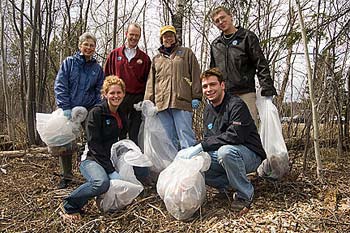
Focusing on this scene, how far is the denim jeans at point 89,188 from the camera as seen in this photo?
3094 mm

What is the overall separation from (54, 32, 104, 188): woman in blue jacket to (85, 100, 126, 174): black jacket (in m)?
0.50

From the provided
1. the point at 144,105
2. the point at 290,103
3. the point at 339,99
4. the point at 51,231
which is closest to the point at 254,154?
the point at 144,105

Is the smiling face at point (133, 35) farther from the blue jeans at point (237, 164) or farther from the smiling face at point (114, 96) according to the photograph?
the blue jeans at point (237, 164)

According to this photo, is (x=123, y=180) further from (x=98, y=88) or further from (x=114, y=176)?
(x=98, y=88)

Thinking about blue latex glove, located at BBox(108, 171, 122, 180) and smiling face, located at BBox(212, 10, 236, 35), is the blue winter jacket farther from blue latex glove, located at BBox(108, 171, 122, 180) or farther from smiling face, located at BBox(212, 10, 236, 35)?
smiling face, located at BBox(212, 10, 236, 35)

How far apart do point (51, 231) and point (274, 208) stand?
191 cm

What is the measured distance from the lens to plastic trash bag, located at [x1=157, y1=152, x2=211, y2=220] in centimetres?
296

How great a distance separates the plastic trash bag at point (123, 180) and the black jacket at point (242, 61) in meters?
1.11

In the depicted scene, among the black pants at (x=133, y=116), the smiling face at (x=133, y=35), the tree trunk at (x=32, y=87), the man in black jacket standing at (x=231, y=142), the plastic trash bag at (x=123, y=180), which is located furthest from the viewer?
the tree trunk at (x=32, y=87)

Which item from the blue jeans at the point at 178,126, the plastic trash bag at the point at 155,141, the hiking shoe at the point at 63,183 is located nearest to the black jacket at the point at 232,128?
the blue jeans at the point at 178,126

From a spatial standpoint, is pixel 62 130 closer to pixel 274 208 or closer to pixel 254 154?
pixel 254 154

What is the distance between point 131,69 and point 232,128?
1.41 meters

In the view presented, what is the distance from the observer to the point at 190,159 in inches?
120

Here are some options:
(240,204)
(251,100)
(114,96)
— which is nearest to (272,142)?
(251,100)
